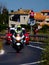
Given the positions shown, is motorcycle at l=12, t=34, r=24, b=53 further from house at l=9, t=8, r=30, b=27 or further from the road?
house at l=9, t=8, r=30, b=27

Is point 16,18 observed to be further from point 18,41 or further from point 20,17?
point 18,41

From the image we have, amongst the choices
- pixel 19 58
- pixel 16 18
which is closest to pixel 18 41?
pixel 19 58

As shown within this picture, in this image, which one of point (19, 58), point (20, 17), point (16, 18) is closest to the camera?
point (19, 58)

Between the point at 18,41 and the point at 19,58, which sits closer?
the point at 19,58

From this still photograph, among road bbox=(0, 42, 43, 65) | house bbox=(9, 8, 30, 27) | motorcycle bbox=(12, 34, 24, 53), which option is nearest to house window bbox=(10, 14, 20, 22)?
house bbox=(9, 8, 30, 27)

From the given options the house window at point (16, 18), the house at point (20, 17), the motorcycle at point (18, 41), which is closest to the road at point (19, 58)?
the motorcycle at point (18, 41)

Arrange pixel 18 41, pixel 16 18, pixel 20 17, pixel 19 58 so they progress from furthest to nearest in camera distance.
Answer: pixel 16 18 → pixel 20 17 → pixel 18 41 → pixel 19 58

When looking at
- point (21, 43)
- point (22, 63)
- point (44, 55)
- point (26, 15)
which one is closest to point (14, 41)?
point (21, 43)

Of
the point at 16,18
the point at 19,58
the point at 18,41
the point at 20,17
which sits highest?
the point at 18,41

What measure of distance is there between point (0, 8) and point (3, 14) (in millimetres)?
6721

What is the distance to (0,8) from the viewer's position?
11112 cm

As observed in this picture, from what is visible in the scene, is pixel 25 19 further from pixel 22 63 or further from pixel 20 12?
pixel 22 63

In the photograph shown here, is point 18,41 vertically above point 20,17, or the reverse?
point 18,41

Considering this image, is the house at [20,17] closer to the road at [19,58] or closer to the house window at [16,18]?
the house window at [16,18]
